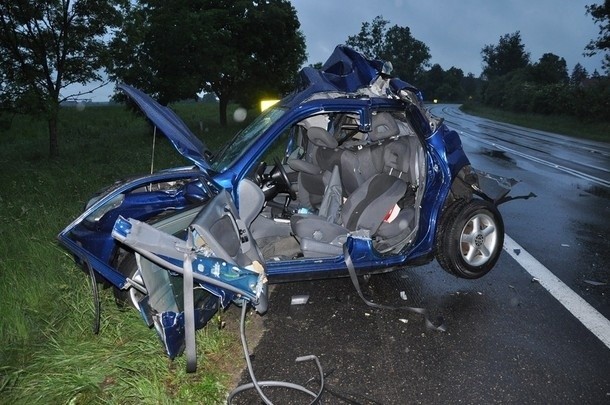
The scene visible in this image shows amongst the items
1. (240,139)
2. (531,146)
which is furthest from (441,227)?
(531,146)

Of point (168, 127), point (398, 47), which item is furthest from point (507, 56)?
point (168, 127)

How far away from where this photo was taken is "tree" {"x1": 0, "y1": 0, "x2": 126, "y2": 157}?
11359mm

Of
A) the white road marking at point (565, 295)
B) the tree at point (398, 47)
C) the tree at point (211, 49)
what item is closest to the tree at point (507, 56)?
the tree at point (398, 47)

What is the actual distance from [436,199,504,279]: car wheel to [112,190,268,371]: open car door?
201 centimetres

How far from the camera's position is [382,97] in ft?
13.7

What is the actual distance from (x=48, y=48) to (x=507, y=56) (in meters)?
87.1

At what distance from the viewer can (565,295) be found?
13.9 ft

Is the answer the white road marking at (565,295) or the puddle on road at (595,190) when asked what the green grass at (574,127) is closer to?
the puddle on road at (595,190)

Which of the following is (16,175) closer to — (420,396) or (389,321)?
(389,321)

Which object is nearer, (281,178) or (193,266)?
(193,266)

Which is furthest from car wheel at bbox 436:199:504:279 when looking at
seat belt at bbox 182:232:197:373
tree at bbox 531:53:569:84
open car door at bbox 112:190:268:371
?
tree at bbox 531:53:569:84

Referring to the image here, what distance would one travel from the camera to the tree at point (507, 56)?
83312 mm

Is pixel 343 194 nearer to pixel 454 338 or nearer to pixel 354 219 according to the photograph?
pixel 354 219

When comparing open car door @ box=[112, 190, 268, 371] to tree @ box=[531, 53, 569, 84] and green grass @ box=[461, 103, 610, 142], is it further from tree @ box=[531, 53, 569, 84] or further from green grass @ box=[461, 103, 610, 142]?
tree @ box=[531, 53, 569, 84]
